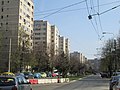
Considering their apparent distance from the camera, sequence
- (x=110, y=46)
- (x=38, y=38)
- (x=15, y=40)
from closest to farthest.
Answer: (x=110, y=46) → (x=15, y=40) → (x=38, y=38)

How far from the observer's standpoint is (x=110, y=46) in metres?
97.2

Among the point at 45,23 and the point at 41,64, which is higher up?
the point at 45,23

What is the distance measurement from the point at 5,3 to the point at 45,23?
203 feet

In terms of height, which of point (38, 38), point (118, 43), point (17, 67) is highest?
point (38, 38)

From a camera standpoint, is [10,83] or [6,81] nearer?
[10,83]

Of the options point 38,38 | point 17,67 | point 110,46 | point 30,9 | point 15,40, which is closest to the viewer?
point 17,67

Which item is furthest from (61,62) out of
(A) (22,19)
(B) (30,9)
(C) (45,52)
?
(B) (30,9)

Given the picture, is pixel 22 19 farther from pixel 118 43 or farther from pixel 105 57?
pixel 118 43

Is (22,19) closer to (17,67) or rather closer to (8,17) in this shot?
(8,17)

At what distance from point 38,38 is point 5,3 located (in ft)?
204

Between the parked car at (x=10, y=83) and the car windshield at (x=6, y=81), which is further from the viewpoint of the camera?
the car windshield at (x=6, y=81)

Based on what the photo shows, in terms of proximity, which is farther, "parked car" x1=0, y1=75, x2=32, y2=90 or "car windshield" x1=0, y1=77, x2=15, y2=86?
"car windshield" x1=0, y1=77, x2=15, y2=86

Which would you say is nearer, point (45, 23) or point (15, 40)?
point (15, 40)

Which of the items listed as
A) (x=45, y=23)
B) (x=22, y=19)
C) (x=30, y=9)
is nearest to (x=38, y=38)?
(x=45, y=23)
